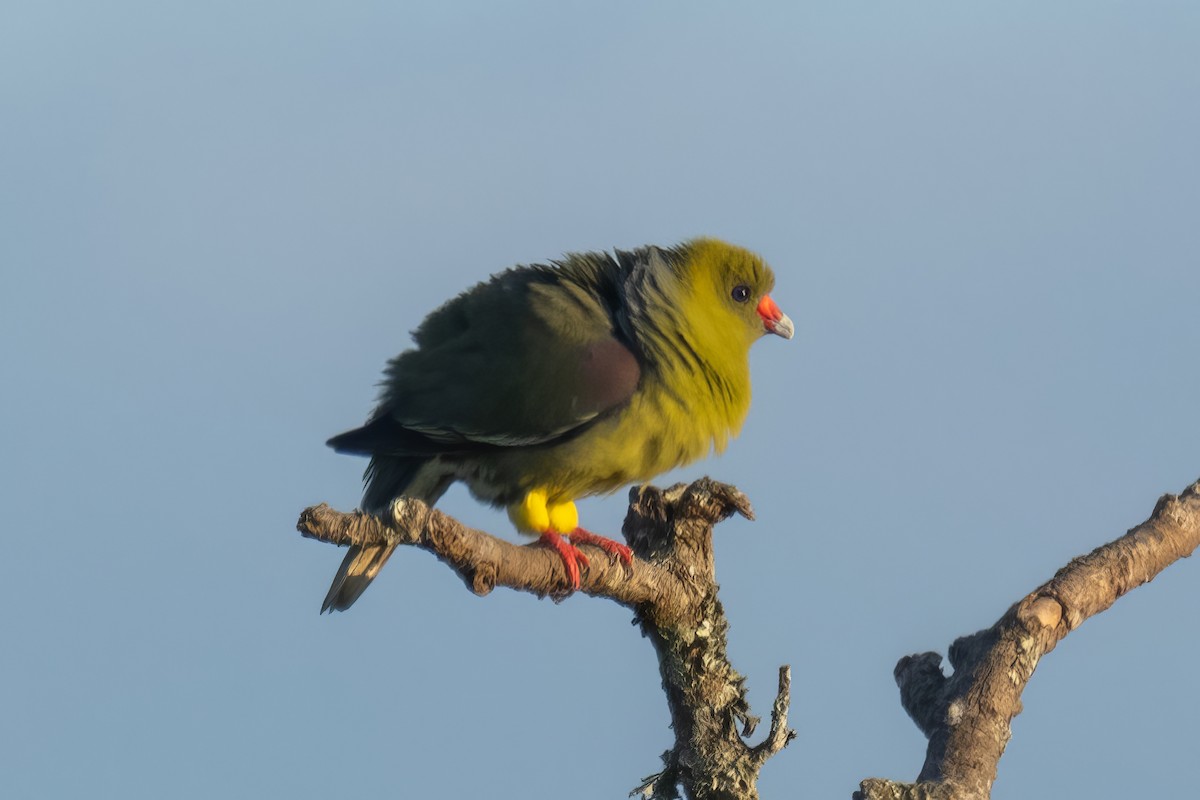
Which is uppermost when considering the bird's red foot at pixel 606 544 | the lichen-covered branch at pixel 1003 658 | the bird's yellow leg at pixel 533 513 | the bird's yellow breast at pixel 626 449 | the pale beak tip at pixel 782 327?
the pale beak tip at pixel 782 327

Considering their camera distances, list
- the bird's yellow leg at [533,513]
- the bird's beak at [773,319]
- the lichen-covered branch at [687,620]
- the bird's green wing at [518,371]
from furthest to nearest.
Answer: the bird's beak at [773,319]
the bird's yellow leg at [533,513]
the bird's green wing at [518,371]
the lichen-covered branch at [687,620]

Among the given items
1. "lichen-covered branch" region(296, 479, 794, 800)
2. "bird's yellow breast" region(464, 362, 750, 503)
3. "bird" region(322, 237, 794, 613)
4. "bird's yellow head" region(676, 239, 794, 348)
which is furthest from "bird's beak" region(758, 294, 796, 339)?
"lichen-covered branch" region(296, 479, 794, 800)

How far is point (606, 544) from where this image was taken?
481 cm

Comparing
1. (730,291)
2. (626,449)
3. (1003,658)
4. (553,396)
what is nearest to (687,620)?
(626,449)

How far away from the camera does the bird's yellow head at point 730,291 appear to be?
5.54 meters

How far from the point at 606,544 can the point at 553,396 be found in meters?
0.57

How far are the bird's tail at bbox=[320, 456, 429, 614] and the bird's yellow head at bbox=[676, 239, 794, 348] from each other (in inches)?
50.6

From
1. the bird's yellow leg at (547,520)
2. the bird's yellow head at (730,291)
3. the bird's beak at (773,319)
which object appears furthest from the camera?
the bird's beak at (773,319)

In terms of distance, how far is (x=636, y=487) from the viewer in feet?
17.2

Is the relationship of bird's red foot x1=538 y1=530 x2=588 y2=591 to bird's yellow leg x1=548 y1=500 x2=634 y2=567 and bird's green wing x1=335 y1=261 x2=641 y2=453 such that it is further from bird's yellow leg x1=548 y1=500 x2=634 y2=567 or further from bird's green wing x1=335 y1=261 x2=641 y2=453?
bird's green wing x1=335 y1=261 x2=641 y2=453

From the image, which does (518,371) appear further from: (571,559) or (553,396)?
(571,559)

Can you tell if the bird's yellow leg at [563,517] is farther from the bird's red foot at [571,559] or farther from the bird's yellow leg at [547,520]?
the bird's red foot at [571,559]

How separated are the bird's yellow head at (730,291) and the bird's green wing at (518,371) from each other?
368mm

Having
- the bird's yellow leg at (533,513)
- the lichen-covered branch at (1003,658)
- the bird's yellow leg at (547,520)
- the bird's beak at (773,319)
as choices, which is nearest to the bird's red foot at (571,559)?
the bird's yellow leg at (547,520)
